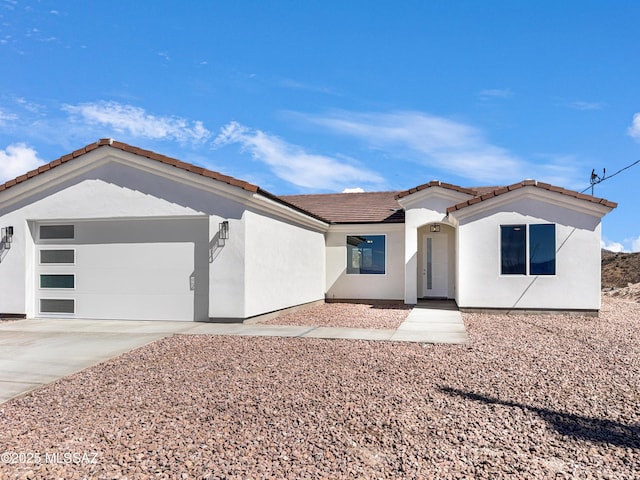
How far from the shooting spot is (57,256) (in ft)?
40.0

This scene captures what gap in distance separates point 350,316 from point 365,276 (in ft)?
14.9

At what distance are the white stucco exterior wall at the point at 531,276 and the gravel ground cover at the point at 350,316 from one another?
7.95 feet

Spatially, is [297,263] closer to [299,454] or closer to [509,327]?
[509,327]

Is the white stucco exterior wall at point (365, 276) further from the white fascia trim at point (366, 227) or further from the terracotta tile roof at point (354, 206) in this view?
the terracotta tile roof at point (354, 206)

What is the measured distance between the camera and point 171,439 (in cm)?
413

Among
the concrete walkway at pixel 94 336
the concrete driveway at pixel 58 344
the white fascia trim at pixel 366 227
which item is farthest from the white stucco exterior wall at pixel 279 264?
the concrete driveway at pixel 58 344

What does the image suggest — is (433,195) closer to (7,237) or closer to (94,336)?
(94,336)

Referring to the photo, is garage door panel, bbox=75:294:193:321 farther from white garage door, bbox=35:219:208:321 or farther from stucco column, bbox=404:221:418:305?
stucco column, bbox=404:221:418:305

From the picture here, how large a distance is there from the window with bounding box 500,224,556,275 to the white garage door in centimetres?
866

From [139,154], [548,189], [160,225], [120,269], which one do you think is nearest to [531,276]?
[548,189]

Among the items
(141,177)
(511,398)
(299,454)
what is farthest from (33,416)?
(141,177)

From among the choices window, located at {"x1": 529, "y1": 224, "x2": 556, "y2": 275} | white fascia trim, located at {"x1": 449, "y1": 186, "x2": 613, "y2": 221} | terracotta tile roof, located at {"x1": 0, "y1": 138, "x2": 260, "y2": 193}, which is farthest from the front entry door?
terracotta tile roof, located at {"x1": 0, "y1": 138, "x2": 260, "y2": 193}

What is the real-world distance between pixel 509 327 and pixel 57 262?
11958 mm

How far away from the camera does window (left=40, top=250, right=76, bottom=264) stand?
39.6ft
